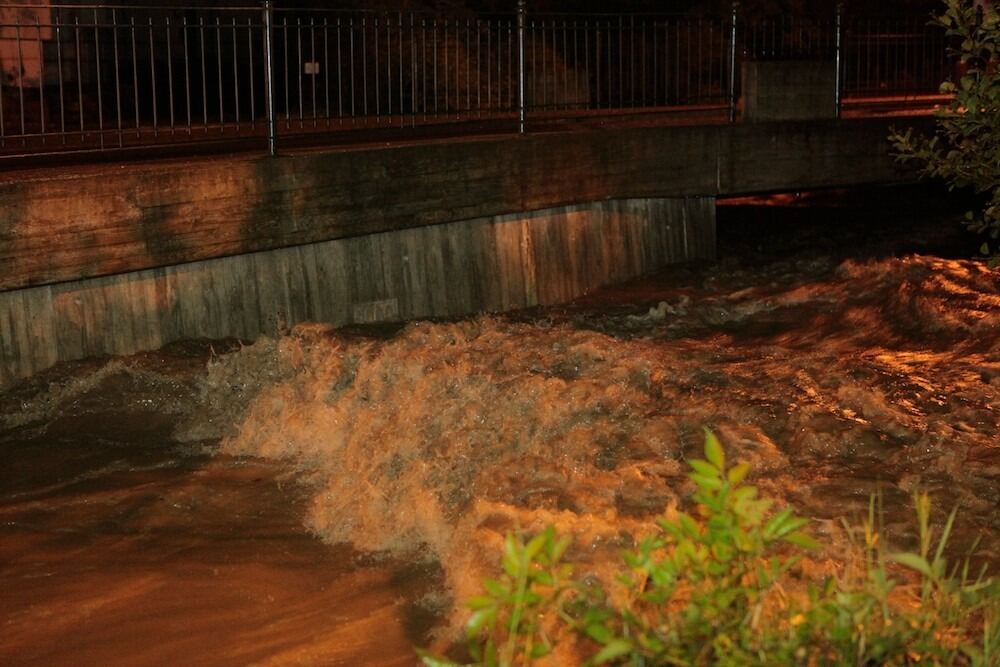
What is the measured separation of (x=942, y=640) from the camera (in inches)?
147

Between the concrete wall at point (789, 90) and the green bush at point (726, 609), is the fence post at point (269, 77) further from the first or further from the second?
the green bush at point (726, 609)

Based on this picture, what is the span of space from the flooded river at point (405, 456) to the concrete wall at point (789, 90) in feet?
11.9

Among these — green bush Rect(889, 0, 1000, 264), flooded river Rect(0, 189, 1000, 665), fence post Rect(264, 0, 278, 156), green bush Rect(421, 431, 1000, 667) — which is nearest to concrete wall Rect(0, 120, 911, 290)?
fence post Rect(264, 0, 278, 156)

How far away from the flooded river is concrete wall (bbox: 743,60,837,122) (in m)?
3.63

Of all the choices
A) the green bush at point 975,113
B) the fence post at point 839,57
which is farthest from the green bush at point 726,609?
the fence post at point 839,57

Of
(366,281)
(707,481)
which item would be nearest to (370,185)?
(366,281)

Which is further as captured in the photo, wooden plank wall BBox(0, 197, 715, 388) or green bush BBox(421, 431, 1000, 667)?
wooden plank wall BBox(0, 197, 715, 388)

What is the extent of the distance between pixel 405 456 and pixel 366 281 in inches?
141

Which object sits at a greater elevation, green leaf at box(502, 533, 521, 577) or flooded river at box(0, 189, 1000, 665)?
green leaf at box(502, 533, 521, 577)

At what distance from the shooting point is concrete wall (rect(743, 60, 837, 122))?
47.0 ft

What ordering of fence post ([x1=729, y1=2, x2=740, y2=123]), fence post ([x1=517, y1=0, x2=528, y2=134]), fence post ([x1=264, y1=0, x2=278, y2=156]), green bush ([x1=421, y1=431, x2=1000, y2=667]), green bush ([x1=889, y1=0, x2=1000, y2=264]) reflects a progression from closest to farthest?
1. green bush ([x1=421, y1=431, x2=1000, y2=667])
2. green bush ([x1=889, y1=0, x2=1000, y2=264])
3. fence post ([x1=264, y1=0, x2=278, y2=156])
4. fence post ([x1=517, y1=0, x2=528, y2=134])
5. fence post ([x1=729, y1=2, x2=740, y2=123])

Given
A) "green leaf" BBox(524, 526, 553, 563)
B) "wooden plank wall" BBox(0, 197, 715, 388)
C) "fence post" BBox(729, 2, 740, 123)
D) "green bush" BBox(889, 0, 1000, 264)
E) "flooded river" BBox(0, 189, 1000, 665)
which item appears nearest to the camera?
"green leaf" BBox(524, 526, 553, 563)

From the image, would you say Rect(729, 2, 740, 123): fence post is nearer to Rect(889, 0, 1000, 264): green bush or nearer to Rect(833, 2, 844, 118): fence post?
Rect(833, 2, 844, 118): fence post

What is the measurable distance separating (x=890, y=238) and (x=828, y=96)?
2277 millimetres
